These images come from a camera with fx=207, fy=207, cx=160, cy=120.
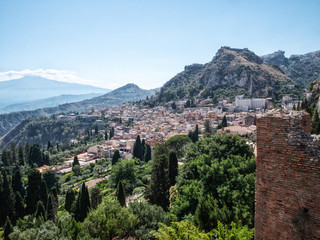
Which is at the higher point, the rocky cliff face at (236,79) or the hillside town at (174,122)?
the rocky cliff face at (236,79)

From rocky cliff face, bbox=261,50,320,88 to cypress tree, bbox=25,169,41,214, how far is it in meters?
148

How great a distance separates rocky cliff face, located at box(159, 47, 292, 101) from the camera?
104 metres

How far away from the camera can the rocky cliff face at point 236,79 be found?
342ft

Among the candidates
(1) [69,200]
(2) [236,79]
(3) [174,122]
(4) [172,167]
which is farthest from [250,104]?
(1) [69,200]

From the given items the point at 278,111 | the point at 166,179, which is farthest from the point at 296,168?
the point at 166,179

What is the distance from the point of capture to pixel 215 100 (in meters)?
103

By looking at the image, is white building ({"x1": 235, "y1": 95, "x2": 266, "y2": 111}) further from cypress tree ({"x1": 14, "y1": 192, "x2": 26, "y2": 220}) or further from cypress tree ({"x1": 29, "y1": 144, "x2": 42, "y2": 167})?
cypress tree ({"x1": 14, "y1": 192, "x2": 26, "y2": 220})

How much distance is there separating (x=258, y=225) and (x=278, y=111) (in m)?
2.43

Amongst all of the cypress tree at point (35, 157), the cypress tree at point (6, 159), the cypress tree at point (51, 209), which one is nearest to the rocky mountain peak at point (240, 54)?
the cypress tree at point (35, 157)

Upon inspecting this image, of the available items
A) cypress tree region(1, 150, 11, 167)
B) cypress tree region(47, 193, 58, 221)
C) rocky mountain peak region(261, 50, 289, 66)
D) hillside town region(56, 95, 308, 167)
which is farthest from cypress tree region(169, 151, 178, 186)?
rocky mountain peak region(261, 50, 289, 66)

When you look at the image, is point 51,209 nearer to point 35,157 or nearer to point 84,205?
point 84,205

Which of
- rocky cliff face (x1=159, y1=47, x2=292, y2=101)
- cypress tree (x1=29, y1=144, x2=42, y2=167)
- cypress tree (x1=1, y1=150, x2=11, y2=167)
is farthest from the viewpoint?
rocky cliff face (x1=159, y1=47, x2=292, y2=101)

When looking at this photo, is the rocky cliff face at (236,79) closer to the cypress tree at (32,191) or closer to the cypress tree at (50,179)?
the cypress tree at (50,179)

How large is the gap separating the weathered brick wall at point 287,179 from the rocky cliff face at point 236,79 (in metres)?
105
